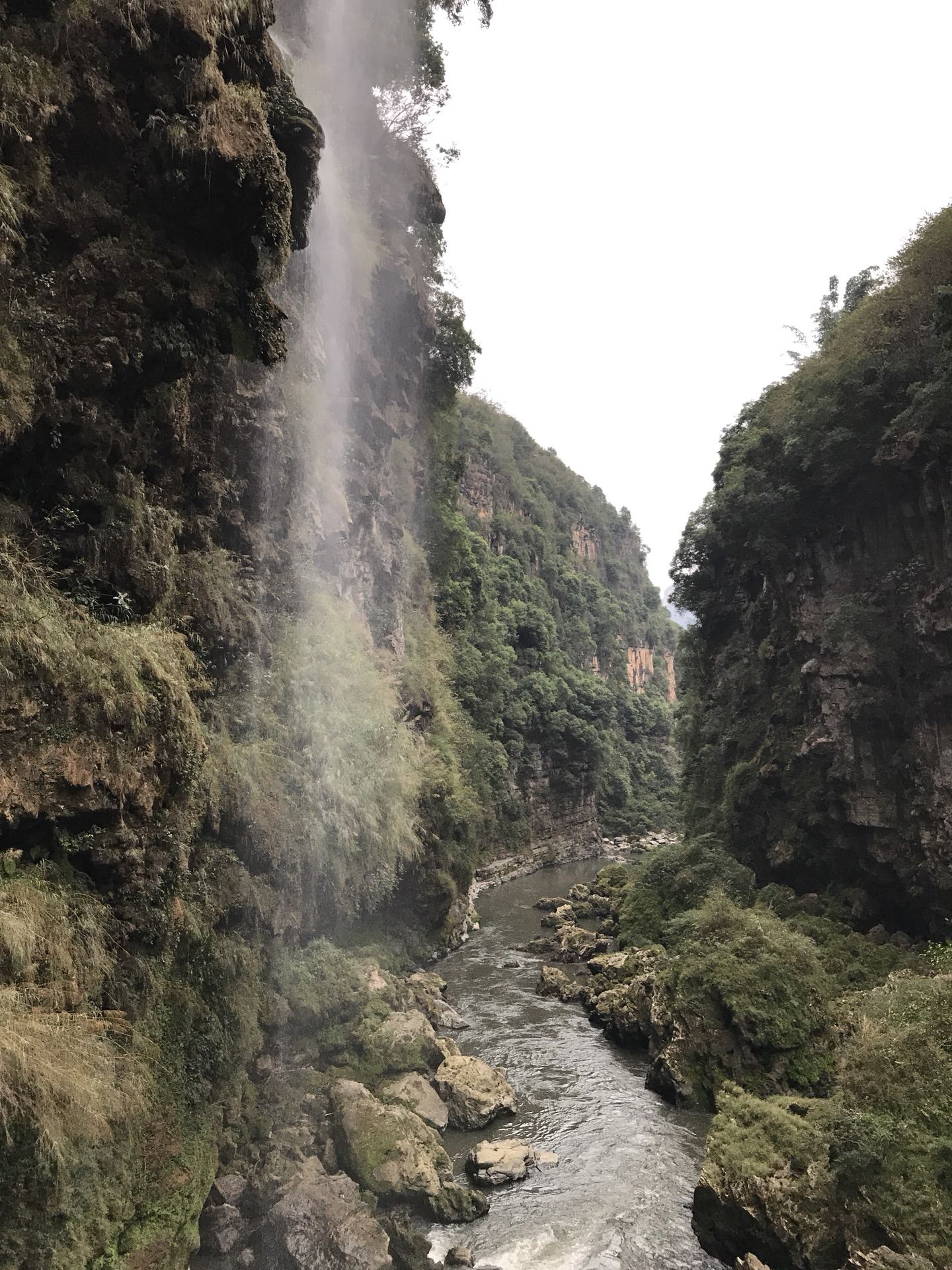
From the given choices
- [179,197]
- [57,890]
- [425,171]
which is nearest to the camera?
[57,890]

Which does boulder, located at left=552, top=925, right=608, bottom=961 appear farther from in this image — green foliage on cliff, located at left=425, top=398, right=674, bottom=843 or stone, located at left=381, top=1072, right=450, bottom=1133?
green foliage on cliff, located at left=425, top=398, right=674, bottom=843

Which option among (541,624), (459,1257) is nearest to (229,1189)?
(459,1257)

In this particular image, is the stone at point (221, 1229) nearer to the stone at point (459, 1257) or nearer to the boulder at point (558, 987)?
the stone at point (459, 1257)

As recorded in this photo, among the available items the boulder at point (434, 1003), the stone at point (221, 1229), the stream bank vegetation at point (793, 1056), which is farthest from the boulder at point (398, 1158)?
the boulder at point (434, 1003)

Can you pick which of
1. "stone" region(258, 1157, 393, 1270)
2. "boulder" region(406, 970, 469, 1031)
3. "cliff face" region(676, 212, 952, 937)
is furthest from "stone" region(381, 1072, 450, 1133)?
"cliff face" region(676, 212, 952, 937)

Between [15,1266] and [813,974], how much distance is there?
15398mm

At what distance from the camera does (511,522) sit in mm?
68875

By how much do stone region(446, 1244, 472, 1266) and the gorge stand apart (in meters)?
0.53

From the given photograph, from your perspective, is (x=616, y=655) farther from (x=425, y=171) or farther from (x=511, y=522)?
(x=425, y=171)

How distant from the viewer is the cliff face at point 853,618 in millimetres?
18172

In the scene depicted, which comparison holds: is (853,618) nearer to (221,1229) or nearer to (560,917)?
(560,917)

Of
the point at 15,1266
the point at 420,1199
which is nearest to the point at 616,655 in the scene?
the point at 420,1199

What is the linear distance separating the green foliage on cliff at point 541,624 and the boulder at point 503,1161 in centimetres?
2455

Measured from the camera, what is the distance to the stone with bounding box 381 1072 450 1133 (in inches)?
513
